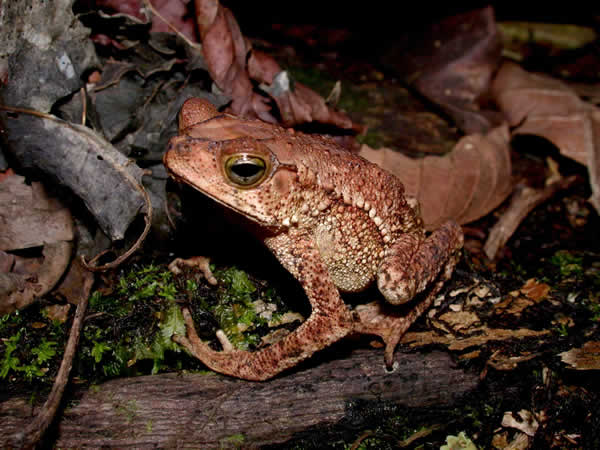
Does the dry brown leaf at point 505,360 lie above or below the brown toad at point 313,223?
below

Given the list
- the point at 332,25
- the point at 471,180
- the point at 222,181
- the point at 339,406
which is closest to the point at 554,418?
the point at 339,406

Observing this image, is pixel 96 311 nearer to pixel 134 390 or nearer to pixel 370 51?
pixel 134 390

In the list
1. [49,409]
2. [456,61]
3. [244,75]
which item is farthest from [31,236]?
[456,61]

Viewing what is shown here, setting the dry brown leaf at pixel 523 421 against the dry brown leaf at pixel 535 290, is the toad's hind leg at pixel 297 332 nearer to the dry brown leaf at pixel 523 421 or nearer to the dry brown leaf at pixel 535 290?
the dry brown leaf at pixel 523 421

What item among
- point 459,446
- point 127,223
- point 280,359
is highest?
point 127,223

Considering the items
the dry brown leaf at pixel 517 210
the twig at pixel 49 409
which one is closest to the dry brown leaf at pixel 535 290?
the dry brown leaf at pixel 517 210

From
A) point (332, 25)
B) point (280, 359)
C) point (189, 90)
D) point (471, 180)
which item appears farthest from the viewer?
point (332, 25)
